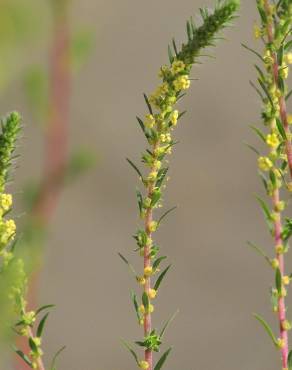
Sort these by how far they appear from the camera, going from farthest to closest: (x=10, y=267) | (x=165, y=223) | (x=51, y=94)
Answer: (x=165, y=223)
(x=51, y=94)
(x=10, y=267)

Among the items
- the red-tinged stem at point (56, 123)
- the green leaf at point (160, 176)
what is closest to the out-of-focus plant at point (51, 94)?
the red-tinged stem at point (56, 123)

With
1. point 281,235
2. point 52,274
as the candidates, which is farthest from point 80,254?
point 281,235

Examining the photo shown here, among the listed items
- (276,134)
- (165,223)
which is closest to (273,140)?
(276,134)

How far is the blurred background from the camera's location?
326 cm

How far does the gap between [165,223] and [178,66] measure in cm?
292

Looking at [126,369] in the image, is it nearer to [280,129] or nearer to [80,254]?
[80,254]

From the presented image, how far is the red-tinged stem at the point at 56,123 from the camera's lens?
1345 millimetres

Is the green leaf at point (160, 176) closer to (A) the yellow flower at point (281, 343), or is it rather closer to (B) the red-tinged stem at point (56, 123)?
(A) the yellow flower at point (281, 343)

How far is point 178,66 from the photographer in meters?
0.59

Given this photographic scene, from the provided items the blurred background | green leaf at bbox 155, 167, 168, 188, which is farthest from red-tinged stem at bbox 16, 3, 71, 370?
the blurred background

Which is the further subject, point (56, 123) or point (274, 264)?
point (56, 123)

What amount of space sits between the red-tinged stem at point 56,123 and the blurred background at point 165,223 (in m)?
1.58

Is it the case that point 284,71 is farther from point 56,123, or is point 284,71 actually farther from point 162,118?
point 56,123

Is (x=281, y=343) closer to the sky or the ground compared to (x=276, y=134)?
closer to the ground
